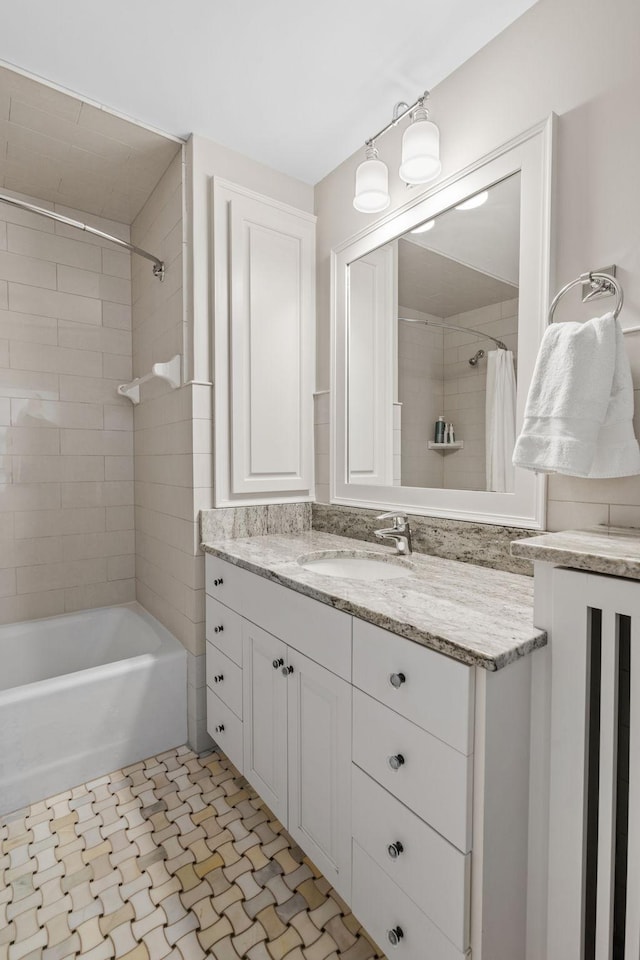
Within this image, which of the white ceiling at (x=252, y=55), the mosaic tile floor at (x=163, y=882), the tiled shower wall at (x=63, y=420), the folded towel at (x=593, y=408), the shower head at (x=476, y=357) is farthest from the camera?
the tiled shower wall at (x=63, y=420)

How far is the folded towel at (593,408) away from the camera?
0.99 meters

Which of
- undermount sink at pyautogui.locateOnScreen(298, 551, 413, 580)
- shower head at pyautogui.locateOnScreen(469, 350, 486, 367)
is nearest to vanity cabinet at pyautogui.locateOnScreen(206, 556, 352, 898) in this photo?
undermount sink at pyautogui.locateOnScreen(298, 551, 413, 580)

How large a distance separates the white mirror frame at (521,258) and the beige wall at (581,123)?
0.03 meters

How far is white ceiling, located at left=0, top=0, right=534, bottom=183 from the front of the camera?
1270 millimetres

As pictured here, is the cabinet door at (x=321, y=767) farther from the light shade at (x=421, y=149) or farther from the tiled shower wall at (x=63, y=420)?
the tiled shower wall at (x=63, y=420)

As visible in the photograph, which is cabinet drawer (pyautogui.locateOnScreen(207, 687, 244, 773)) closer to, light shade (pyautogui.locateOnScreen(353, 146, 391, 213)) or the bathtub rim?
the bathtub rim

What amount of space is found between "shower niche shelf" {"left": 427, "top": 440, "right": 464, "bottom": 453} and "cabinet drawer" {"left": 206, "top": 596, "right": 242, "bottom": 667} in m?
0.86

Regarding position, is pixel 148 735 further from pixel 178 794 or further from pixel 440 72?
pixel 440 72

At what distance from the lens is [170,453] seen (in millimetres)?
1983

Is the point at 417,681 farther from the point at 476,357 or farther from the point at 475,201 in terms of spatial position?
the point at 475,201

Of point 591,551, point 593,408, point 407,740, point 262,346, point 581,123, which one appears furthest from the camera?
point 262,346

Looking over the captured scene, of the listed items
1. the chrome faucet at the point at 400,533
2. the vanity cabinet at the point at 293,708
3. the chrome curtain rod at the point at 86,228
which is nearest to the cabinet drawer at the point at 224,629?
the vanity cabinet at the point at 293,708

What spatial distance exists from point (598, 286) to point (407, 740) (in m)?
1.10

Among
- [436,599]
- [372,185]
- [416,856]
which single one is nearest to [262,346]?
[372,185]
